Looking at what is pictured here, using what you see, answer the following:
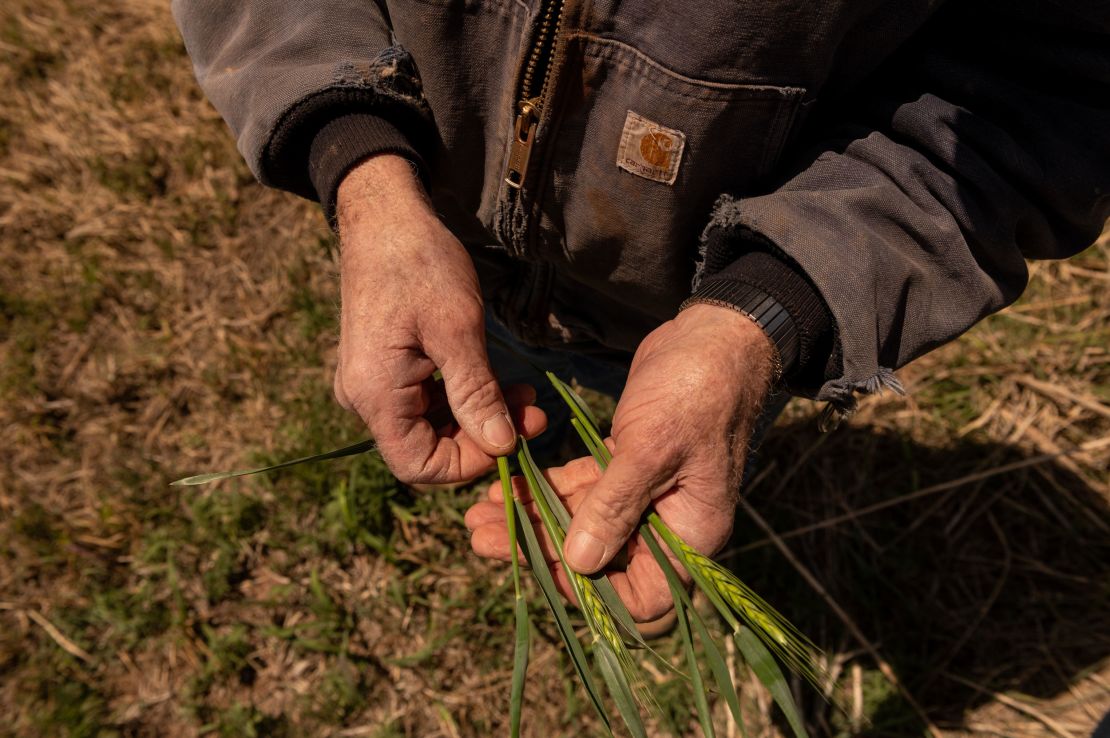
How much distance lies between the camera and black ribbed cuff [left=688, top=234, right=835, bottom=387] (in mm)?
1066

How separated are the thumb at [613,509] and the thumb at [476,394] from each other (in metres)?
0.18

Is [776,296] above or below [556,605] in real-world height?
above

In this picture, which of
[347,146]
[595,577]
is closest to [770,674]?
[595,577]

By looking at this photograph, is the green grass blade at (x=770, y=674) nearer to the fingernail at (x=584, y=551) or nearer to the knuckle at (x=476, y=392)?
the fingernail at (x=584, y=551)

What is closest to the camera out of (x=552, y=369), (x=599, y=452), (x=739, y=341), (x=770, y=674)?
(x=770, y=674)

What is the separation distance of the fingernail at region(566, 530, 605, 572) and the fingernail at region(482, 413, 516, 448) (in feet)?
0.61

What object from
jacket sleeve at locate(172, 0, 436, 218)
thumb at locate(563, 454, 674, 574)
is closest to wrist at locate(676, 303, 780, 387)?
thumb at locate(563, 454, 674, 574)

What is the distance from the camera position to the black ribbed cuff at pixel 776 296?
1.07m

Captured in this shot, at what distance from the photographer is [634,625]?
3.47 feet

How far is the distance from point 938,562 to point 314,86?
221cm

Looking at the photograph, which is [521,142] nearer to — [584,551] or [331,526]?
[584,551]

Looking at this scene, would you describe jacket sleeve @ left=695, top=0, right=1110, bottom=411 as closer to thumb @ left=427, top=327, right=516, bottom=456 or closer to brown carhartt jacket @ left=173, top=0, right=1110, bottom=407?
brown carhartt jacket @ left=173, top=0, right=1110, bottom=407

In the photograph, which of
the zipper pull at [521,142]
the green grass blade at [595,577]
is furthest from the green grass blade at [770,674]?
the zipper pull at [521,142]

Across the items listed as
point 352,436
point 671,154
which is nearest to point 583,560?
point 671,154
